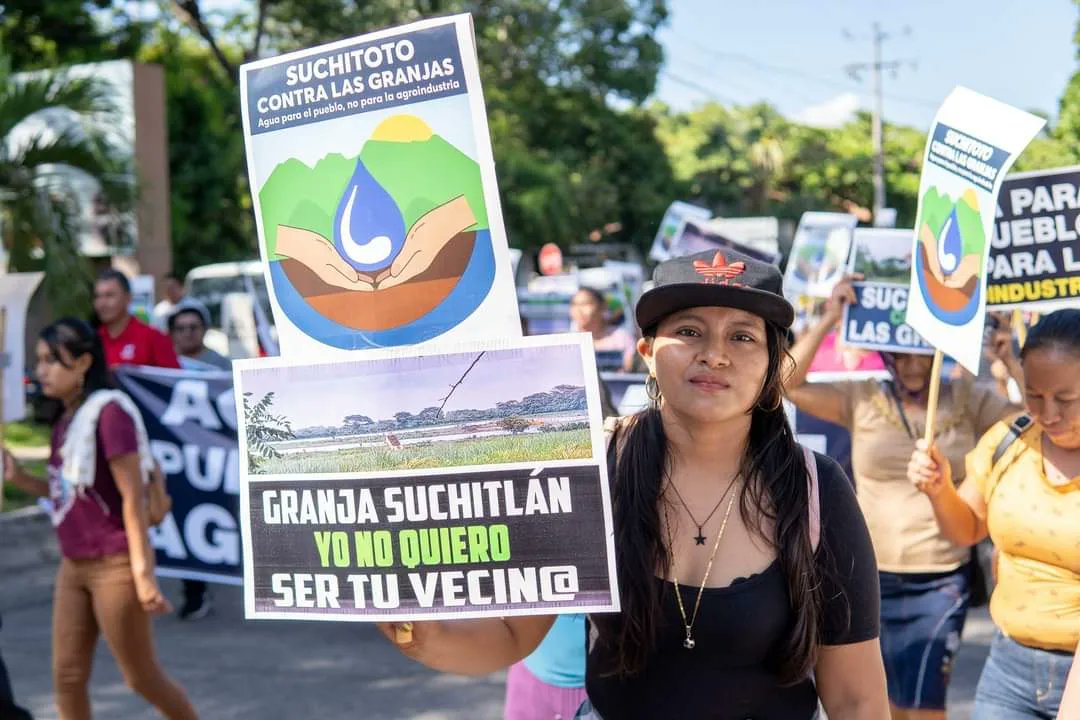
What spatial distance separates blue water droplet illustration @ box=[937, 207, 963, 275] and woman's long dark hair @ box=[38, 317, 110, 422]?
2.97m

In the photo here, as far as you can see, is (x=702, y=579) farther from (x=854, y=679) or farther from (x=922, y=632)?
(x=922, y=632)

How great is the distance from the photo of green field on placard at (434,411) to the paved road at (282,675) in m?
3.91

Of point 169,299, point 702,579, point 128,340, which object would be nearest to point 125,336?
point 128,340

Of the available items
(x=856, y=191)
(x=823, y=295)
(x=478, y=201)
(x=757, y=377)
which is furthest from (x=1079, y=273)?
(x=856, y=191)

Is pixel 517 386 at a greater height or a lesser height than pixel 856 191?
lesser

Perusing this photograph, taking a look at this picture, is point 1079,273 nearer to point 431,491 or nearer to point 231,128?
point 431,491

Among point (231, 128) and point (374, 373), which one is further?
point (231, 128)

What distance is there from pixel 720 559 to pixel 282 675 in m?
4.60

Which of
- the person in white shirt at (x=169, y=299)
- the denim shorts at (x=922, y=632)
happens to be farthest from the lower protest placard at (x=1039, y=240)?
the person in white shirt at (x=169, y=299)

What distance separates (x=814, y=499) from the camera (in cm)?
231

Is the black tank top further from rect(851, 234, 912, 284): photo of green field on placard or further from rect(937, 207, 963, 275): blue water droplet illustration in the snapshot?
rect(851, 234, 912, 284): photo of green field on placard

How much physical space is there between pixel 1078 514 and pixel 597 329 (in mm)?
5234

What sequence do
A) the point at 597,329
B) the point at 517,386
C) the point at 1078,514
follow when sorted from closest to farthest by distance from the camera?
the point at 517,386 < the point at 1078,514 < the point at 597,329

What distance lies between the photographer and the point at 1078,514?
3.34 metres
